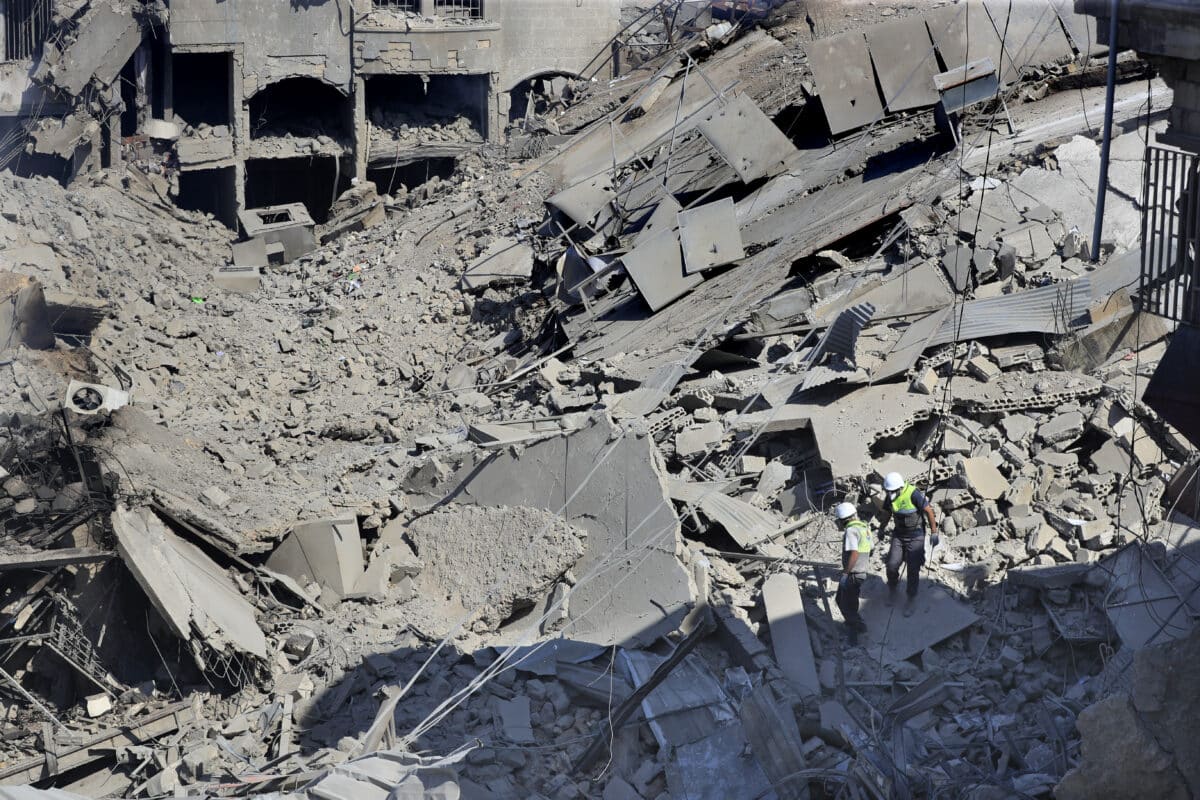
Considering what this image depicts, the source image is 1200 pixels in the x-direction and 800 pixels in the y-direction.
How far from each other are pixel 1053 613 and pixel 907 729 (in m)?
1.43

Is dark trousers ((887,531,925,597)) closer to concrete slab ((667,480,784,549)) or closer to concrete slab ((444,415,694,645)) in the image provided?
concrete slab ((667,480,784,549))

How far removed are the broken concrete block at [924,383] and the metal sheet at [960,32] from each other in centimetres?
550

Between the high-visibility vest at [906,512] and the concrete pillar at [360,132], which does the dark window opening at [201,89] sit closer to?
the concrete pillar at [360,132]

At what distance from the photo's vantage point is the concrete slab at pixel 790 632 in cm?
810

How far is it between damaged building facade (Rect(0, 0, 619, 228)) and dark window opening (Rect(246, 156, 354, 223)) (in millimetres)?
27

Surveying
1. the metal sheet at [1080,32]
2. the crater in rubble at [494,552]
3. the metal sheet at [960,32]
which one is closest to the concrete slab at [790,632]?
the crater in rubble at [494,552]

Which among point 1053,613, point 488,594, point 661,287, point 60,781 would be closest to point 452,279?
point 661,287

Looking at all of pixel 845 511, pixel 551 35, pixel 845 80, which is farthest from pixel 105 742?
pixel 551 35

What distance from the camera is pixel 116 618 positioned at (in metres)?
9.64

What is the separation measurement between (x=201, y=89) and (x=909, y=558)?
63.7ft

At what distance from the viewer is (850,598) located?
27.8 ft

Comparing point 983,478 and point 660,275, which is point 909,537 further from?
point 660,275

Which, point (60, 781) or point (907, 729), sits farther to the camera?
point (60, 781)

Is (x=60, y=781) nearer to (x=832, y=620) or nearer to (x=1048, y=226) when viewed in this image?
Answer: (x=832, y=620)
